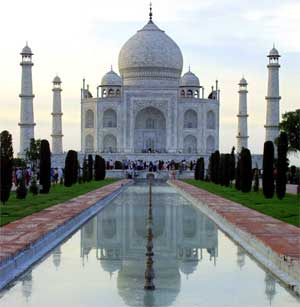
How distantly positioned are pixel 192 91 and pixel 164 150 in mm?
4633

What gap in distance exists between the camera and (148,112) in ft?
130

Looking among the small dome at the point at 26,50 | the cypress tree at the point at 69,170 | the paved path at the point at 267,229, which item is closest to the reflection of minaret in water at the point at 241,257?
the paved path at the point at 267,229

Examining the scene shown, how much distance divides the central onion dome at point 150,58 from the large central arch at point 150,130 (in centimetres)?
167

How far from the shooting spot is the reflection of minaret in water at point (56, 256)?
615cm

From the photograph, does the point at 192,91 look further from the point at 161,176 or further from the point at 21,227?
the point at 21,227

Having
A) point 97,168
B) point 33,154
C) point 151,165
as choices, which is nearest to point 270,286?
point 97,168

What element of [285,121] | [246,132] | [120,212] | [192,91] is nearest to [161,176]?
[285,121]

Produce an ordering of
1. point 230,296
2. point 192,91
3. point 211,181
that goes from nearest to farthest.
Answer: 1. point 230,296
2. point 211,181
3. point 192,91

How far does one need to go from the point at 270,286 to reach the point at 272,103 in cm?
2963

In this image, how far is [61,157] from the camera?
3528 centimetres

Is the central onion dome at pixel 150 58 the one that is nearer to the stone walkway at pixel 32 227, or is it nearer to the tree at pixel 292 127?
the tree at pixel 292 127

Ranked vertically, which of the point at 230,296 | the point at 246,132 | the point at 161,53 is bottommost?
the point at 230,296

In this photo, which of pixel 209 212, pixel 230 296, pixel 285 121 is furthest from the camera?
pixel 285 121

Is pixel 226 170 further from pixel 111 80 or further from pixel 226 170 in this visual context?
pixel 111 80
